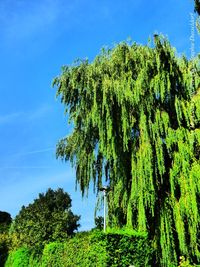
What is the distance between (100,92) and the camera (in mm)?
17984

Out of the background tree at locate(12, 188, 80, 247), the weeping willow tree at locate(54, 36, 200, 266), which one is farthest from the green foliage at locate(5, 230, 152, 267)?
the background tree at locate(12, 188, 80, 247)

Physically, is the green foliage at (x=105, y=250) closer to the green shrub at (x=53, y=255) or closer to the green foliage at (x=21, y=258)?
the green shrub at (x=53, y=255)

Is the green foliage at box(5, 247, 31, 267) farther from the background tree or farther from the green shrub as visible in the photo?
the green shrub

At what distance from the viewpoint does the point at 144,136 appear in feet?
57.5

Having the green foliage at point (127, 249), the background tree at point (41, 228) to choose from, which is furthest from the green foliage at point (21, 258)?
the green foliage at point (127, 249)

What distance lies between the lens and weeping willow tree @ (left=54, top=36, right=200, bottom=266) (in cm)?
1639

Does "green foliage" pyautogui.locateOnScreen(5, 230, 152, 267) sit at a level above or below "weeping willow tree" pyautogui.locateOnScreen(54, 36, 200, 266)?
below

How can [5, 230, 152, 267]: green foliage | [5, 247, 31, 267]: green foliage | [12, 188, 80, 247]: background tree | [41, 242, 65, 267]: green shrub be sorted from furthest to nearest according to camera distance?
[12, 188, 80, 247]: background tree → [5, 247, 31, 267]: green foliage → [41, 242, 65, 267]: green shrub → [5, 230, 152, 267]: green foliage

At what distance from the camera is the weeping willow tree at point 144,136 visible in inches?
645

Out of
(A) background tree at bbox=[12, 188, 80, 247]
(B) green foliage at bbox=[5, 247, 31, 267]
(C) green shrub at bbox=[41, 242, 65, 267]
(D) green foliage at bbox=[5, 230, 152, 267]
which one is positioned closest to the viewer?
(D) green foliage at bbox=[5, 230, 152, 267]

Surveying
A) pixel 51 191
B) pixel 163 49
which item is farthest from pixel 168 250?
pixel 51 191

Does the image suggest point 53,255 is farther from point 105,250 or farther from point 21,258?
point 21,258

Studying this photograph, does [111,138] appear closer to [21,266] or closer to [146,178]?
[146,178]

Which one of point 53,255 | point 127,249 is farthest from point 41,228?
point 127,249
